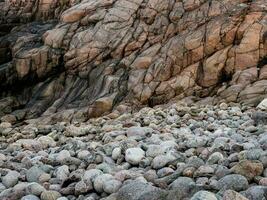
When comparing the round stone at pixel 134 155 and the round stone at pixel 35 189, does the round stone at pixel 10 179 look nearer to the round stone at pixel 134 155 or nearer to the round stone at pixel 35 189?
the round stone at pixel 35 189

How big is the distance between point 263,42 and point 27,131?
1065 cm

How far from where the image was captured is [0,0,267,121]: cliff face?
62.5ft

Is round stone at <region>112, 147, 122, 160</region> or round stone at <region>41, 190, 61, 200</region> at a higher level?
round stone at <region>41, 190, 61, 200</region>

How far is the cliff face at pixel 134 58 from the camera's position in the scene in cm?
1905

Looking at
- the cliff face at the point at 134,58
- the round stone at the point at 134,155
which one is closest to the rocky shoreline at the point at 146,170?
the round stone at the point at 134,155

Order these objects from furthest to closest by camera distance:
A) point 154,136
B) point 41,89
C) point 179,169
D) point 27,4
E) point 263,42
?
point 27,4, point 41,89, point 263,42, point 154,136, point 179,169

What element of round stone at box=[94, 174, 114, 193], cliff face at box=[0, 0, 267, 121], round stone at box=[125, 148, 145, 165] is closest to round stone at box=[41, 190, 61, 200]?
round stone at box=[94, 174, 114, 193]

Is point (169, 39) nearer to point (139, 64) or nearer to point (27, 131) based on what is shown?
point (139, 64)

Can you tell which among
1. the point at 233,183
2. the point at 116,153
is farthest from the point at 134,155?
the point at 233,183

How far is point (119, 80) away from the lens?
69.2 feet

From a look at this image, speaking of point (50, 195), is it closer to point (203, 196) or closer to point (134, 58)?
point (203, 196)

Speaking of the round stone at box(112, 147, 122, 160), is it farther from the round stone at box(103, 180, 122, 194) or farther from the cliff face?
the cliff face

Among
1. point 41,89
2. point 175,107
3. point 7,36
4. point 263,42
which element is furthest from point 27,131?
point 7,36

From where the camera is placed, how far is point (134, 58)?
21906 mm
